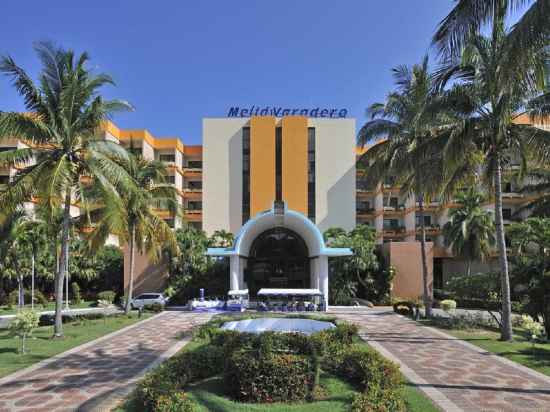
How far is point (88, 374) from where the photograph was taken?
11148mm

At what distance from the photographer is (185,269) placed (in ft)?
111

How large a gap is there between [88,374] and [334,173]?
3931 centimetres

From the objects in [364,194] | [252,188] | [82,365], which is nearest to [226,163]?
[252,188]

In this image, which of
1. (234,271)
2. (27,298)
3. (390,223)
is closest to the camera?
(234,271)

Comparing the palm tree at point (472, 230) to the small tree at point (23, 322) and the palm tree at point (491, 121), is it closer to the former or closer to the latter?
the palm tree at point (491, 121)

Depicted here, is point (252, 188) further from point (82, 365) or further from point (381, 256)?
point (82, 365)

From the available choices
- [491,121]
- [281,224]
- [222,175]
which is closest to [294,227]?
[281,224]

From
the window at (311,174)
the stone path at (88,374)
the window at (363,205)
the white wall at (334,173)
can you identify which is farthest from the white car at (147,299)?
the window at (363,205)

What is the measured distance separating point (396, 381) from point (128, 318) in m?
18.0

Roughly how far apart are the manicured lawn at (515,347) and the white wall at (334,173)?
2810 centimetres

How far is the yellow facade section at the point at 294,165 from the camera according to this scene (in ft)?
156

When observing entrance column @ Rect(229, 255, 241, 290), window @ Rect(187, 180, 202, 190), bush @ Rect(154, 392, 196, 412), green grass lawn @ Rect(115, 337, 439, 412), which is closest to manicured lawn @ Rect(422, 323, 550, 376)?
green grass lawn @ Rect(115, 337, 439, 412)

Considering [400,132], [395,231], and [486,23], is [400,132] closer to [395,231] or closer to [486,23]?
[486,23]

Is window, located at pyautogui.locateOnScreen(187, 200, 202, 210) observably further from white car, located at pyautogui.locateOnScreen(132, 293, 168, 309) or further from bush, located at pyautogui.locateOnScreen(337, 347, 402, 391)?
bush, located at pyautogui.locateOnScreen(337, 347, 402, 391)
